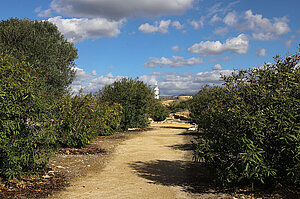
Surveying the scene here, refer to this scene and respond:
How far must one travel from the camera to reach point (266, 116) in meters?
5.08

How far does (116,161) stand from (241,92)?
5.39 m

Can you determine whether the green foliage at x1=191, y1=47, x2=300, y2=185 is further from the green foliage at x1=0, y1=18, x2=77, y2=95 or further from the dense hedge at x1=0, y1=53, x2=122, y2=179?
the green foliage at x1=0, y1=18, x2=77, y2=95

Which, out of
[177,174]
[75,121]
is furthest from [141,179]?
[75,121]

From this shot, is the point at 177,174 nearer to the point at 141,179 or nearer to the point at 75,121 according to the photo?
the point at 141,179

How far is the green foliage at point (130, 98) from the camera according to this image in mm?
18595

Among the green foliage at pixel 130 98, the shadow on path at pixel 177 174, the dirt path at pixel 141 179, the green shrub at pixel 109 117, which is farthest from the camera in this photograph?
the green foliage at pixel 130 98

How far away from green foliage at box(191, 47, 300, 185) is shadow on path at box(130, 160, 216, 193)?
88 cm

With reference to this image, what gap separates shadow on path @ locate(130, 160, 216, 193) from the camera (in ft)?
21.1

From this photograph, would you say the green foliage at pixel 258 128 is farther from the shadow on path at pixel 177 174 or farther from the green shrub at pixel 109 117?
the green shrub at pixel 109 117

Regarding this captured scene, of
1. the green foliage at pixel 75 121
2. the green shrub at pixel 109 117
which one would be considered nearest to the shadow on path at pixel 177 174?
the green foliage at pixel 75 121

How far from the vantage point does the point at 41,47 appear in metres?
17.8

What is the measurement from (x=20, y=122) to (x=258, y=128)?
5245 millimetres

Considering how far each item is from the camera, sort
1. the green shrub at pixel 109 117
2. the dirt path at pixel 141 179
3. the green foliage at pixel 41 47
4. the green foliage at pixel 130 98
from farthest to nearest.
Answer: the green foliage at pixel 130 98, the green foliage at pixel 41 47, the green shrub at pixel 109 117, the dirt path at pixel 141 179

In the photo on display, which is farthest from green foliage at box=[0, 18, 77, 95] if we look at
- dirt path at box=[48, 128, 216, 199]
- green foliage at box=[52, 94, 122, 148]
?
dirt path at box=[48, 128, 216, 199]
